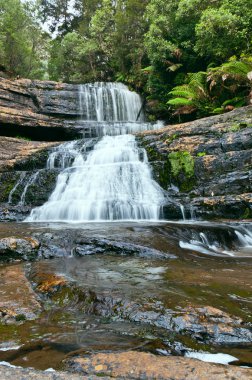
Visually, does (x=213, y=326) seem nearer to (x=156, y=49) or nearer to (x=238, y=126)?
(x=238, y=126)

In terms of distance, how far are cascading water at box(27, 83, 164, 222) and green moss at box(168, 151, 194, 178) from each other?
0.76m

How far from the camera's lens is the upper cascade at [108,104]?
54.5ft

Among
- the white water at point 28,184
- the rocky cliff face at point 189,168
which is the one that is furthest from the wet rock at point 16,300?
the white water at point 28,184

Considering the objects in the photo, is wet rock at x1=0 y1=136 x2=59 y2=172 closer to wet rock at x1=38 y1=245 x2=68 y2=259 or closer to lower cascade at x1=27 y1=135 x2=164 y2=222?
lower cascade at x1=27 y1=135 x2=164 y2=222

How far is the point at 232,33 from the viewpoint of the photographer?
1248 centimetres

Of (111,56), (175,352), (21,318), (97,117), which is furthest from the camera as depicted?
(111,56)

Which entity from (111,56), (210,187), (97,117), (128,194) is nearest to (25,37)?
(111,56)

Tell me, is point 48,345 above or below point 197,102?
below

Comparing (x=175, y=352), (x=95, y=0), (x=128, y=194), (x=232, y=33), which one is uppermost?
(x=95, y=0)

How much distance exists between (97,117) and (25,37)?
8.99 meters

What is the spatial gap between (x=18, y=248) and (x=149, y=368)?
3.72 metres

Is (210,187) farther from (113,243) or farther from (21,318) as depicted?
(21,318)

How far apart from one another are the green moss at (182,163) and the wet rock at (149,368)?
744 centimetres

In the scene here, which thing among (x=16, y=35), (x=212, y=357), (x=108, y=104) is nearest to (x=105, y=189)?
(x=212, y=357)
